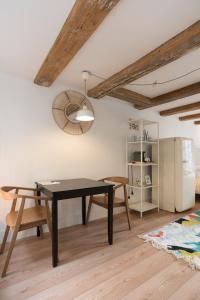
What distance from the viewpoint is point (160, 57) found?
6.13ft

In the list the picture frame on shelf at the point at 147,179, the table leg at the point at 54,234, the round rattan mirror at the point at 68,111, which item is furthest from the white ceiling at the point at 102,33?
the picture frame on shelf at the point at 147,179

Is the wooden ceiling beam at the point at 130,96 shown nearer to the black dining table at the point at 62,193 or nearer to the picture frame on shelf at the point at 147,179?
the picture frame on shelf at the point at 147,179

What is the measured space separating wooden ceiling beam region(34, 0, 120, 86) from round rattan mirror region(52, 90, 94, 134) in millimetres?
635

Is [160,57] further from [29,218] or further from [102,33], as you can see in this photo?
[29,218]

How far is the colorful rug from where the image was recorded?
6.43ft

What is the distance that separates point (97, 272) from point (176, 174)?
2.44 m

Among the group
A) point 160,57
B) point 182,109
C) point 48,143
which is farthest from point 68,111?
point 182,109

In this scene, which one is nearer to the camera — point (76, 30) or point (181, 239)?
point (76, 30)

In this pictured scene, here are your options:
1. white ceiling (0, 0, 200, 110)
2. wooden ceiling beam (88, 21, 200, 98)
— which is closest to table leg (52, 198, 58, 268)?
white ceiling (0, 0, 200, 110)

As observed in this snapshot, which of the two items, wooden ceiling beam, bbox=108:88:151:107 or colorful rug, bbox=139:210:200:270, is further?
→ wooden ceiling beam, bbox=108:88:151:107

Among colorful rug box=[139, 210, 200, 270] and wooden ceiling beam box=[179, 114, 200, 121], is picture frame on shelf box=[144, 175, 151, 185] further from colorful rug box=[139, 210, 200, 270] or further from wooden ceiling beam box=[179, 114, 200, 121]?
wooden ceiling beam box=[179, 114, 200, 121]

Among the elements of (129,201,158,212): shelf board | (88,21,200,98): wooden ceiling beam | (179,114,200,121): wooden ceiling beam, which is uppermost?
(88,21,200,98): wooden ceiling beam

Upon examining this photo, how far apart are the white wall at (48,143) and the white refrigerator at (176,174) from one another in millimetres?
900

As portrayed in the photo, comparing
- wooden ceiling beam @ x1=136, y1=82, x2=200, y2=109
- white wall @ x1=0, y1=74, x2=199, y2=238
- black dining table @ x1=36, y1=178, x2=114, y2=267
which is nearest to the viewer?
black dining table @ x1=36, y1=178, x2=114, y2=267
